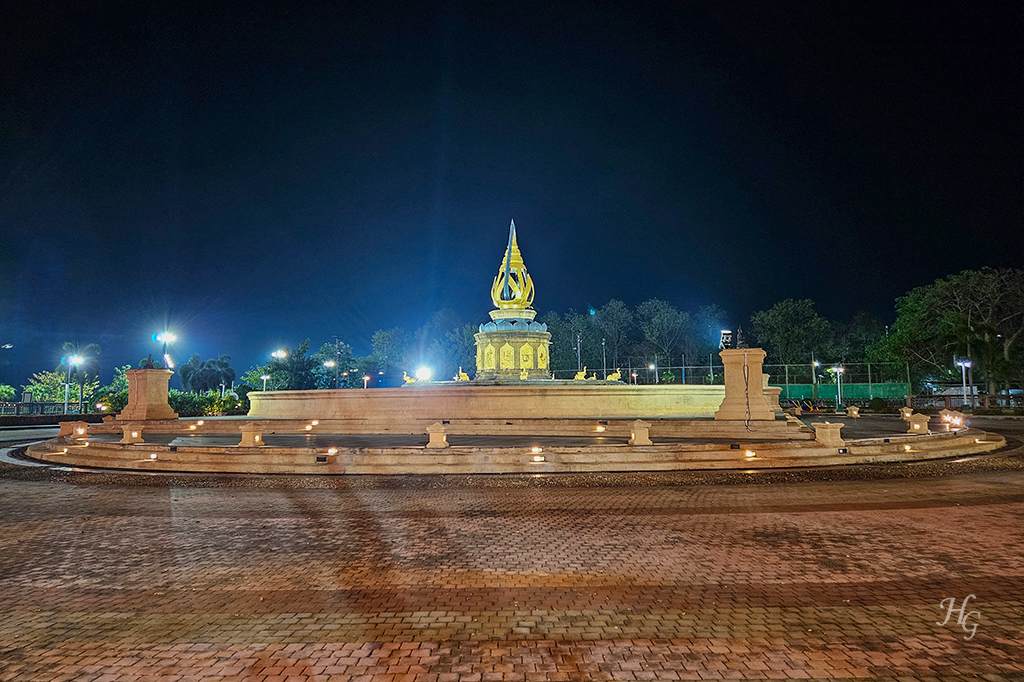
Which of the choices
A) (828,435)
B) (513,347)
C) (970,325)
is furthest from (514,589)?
(970,325)

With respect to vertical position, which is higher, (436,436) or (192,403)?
(192,403)

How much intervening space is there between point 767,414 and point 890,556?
1736 cm

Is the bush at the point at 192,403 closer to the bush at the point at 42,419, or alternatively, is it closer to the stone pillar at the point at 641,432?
the bush at the point at 42,419

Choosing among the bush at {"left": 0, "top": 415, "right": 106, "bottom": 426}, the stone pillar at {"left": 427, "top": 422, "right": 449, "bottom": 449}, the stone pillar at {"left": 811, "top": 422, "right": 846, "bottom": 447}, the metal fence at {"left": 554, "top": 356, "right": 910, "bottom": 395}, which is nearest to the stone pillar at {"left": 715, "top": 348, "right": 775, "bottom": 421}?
the stone pillar at {"left": 811, "top": 422, "right": 846, "bottom": 447}

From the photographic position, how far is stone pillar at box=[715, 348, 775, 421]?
2494 cm

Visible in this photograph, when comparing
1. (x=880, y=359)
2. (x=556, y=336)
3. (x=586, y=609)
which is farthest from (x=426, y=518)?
(x=556, y=336)

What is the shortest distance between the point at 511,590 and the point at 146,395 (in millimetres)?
30336

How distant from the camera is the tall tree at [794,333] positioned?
246ft

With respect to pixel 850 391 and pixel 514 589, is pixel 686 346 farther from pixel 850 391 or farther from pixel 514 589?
pixel 514 589

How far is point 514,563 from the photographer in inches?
305

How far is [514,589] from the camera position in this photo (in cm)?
674

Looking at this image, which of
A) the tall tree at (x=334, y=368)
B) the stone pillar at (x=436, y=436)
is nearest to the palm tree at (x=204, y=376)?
the tall tree at (x=334, y=368)

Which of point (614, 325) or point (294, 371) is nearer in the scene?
point (294, 371)

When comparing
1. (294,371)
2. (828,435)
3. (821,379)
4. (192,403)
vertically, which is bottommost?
(828,435)
